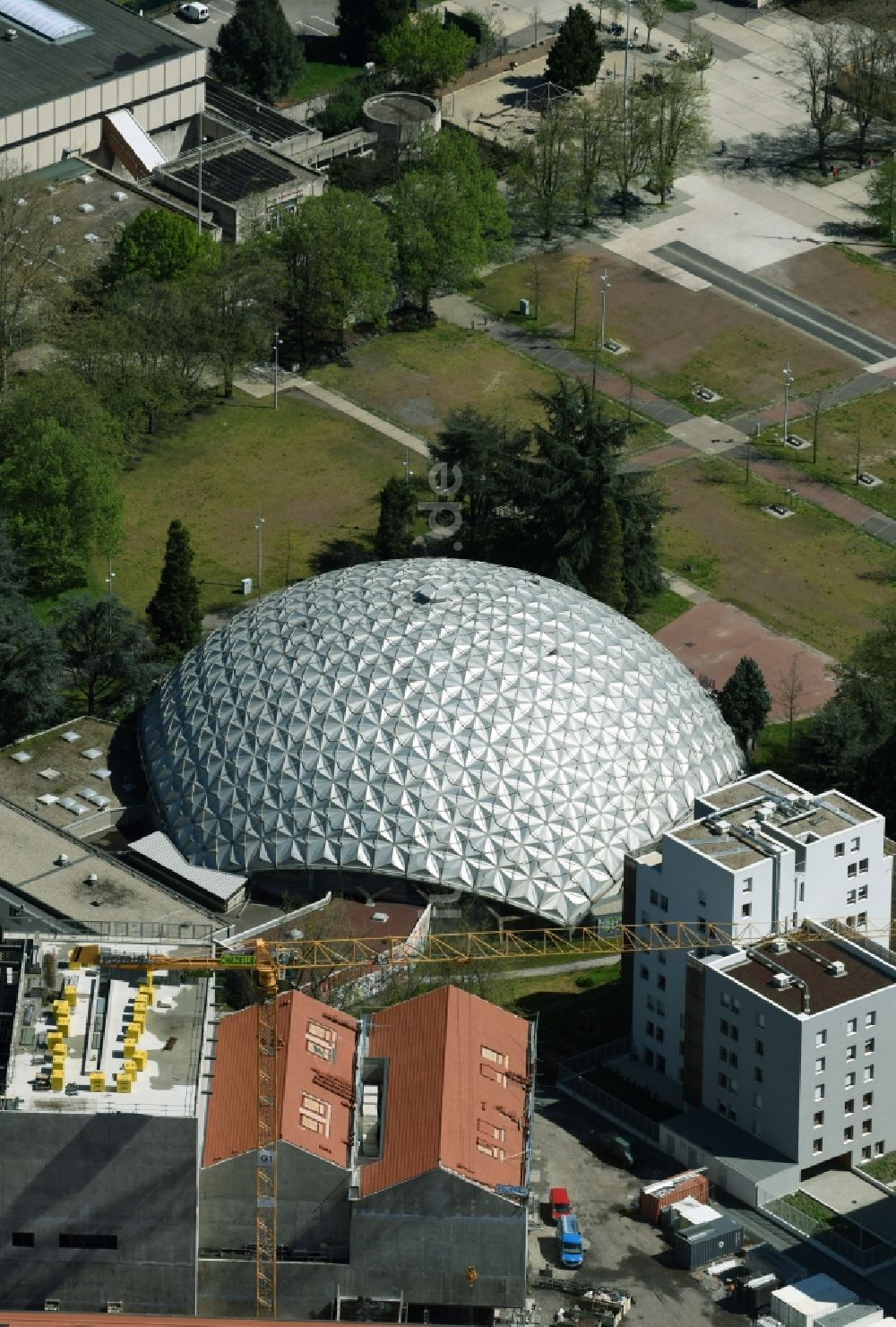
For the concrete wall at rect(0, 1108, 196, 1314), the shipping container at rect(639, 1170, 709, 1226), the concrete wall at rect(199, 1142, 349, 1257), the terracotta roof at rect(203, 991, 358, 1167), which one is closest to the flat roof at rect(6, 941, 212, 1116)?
the concrete wall at rect(0, 1108, 196, 1314)

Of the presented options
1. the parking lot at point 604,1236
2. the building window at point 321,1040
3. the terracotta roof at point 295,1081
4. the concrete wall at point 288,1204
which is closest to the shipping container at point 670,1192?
the parking lot at point 604,1236

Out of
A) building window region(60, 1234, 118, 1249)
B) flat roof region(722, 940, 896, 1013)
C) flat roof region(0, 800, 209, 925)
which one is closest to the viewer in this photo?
building window region(60, 1234, 118, 1249)

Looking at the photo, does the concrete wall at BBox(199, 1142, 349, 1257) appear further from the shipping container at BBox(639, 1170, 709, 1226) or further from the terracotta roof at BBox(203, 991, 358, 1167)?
the shipping container at BBox(639, 1170, 709, 1226)

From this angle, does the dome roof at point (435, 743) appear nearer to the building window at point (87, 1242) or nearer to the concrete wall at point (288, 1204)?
the concrete wall at point (288, 1204)

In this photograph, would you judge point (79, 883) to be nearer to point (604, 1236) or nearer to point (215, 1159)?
point (215, 1159)

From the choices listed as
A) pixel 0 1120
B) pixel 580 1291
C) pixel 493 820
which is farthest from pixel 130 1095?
pixel 493 820
